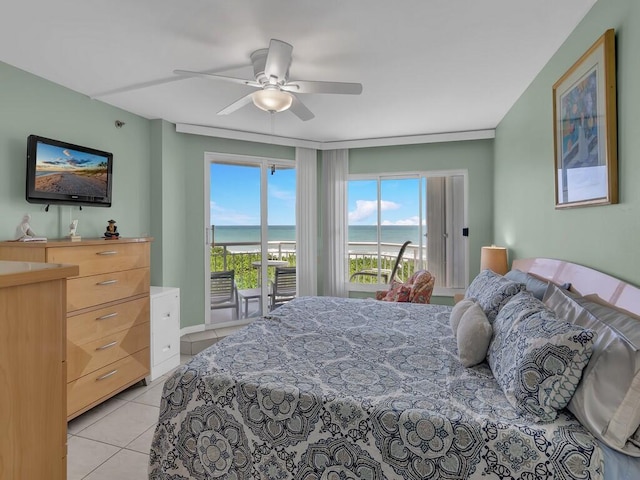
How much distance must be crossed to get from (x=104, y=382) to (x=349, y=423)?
7.16 ft

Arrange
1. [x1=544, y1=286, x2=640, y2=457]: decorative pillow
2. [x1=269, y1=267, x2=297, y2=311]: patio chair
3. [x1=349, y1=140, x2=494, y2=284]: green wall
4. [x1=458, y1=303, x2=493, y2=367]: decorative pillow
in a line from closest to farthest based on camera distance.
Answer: [x1=544, y1=286, x2=640, y2=457]: decorative pillow → [x1=458, y1=303, x2=493, y2=367]: decorative pillow → [x1=349, y1=140, x2=494, y2=284]: green wall → [x1=269, y1=267, x2=297, y2=311]: patio chair

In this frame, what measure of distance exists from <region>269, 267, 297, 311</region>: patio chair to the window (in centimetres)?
80

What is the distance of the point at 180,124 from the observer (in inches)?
157

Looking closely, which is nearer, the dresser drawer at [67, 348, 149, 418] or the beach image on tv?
the dresser drawer at [67, 348, 149, 418]

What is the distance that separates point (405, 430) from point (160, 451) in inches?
42.2

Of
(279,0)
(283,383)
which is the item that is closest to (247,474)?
Answer: (283,383)

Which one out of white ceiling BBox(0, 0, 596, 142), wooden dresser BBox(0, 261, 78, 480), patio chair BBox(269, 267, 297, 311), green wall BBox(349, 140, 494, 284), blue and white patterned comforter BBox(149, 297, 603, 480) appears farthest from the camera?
patio chair BBox(269, 267, 297, 311)

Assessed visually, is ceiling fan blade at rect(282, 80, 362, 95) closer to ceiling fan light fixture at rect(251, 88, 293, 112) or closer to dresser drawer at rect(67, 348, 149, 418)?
ceiling fan light fixture at rect(251, 88, 293, 112)

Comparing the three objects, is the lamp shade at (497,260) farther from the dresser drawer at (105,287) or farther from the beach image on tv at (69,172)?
the beach image on tv at (69,172)

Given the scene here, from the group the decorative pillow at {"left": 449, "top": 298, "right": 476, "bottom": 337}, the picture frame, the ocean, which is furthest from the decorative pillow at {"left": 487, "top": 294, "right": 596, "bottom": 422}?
the ocean

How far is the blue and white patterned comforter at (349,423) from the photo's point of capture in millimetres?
1188

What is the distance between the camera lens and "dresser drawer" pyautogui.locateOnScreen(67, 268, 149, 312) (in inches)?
95.2

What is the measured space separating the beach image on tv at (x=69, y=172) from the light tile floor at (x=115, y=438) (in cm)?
173

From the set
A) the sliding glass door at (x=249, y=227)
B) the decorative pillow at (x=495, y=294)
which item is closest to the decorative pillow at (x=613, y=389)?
the decorative pillow at (x=495, y=294)
